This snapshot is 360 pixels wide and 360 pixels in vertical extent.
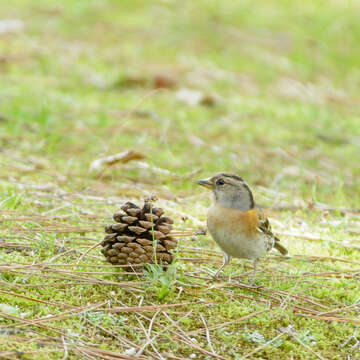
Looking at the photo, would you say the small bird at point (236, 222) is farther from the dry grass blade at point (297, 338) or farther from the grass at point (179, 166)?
the dry grass blade at point (297, 338)

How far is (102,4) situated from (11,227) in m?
10.0

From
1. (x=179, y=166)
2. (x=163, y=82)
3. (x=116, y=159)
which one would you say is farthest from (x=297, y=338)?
(x=163, y=82)

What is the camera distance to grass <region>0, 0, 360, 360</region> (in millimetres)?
3066

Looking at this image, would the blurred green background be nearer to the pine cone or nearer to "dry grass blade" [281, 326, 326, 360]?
the pine cone

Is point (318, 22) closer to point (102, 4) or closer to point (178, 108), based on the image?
point (102, 4)

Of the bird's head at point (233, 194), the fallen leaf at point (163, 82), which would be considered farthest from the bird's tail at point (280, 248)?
the fallen leaf at point (163, 82)

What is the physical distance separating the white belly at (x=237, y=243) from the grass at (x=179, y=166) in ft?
0.61

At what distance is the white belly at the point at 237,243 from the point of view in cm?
364

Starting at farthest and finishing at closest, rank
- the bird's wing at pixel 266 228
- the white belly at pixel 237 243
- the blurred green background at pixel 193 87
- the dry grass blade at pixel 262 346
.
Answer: the blurred green background at pixel 193 87 → the bird's wing at pixel 266 228 → the white belly at pixel 237 243 → the dry grass blade at pixel 262 346

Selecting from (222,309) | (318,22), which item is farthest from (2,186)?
(318,22)

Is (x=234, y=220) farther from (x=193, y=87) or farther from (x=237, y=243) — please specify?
(x=193, y=87)

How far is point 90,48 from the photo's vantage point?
1115 cm

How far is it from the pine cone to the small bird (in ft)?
1.09

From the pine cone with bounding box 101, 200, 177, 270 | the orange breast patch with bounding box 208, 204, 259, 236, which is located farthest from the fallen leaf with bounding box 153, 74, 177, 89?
the pine cone with bounding box 101, 200, 177, 270
